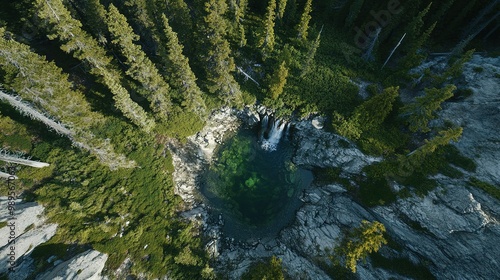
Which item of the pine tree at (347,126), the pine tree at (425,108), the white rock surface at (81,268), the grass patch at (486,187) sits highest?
the pine tree at (425,108)

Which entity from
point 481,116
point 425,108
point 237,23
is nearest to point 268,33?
point 237,23

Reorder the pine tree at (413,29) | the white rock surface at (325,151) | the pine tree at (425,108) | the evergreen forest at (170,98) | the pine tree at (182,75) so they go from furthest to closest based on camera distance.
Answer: the pine tree at (413,29) < the white rock surface at (325,151) < the pine tree at (425,108) < the pine tree at (182,75) < the evergreen forest at (170,98)

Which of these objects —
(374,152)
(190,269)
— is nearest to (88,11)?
(190,269)

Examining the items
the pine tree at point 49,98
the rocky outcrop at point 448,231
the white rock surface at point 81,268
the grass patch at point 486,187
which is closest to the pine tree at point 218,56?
the pine tree at point 49,98

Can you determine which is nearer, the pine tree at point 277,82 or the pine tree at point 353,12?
the pine tree at point 277,82

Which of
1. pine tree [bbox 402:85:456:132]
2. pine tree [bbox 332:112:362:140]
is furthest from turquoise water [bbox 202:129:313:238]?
pine tree [bbox 402:85:456:132]

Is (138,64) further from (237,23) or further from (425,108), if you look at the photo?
(425,108)

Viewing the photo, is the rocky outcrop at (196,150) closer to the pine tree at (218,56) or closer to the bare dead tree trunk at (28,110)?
the pine tree at (218,56)
